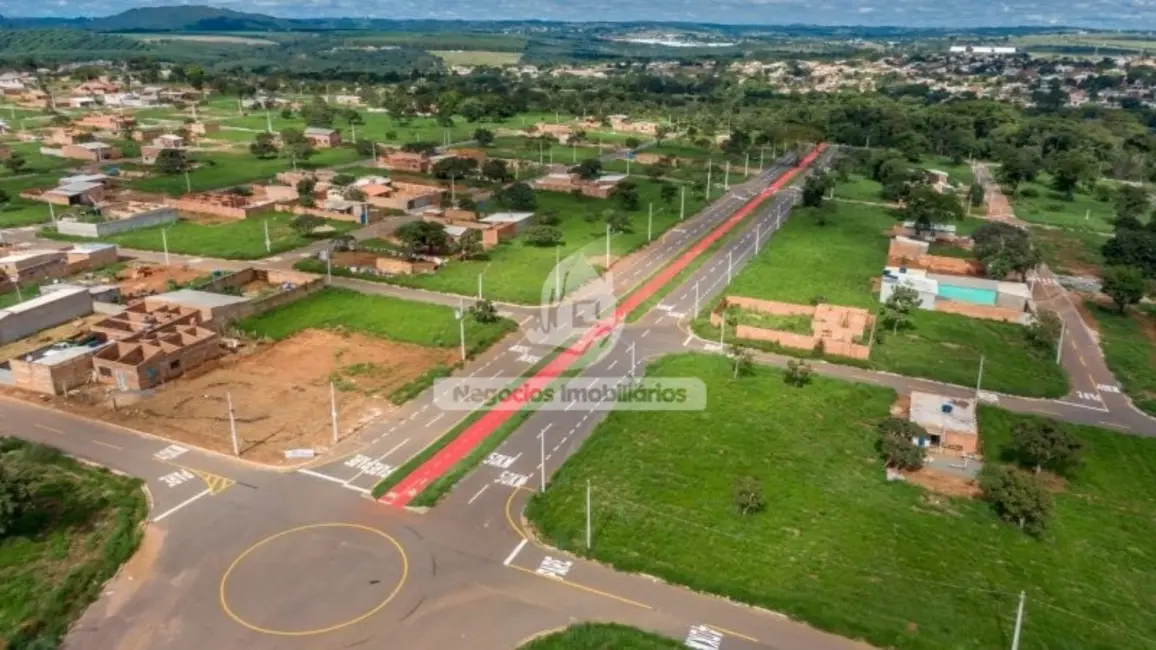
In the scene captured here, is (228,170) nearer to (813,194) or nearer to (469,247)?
(469,247)

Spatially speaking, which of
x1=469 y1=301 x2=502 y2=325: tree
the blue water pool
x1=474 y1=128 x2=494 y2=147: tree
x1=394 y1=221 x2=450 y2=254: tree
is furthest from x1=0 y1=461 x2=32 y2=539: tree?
x1=474 y1=128 x2=494 y2=147: tree

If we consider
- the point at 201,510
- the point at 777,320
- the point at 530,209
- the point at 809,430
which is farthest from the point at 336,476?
the point at 530,209

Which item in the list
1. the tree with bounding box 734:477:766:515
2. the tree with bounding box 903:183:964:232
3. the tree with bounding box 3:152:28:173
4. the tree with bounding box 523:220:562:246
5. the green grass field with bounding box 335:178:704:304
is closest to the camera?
the tree with bounding box 734:477:766:515

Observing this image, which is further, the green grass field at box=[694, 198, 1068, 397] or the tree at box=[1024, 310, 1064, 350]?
the tree at box=[1024, 310, 1064, 350]

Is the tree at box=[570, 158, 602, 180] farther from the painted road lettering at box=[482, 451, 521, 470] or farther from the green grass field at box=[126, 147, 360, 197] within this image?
the painted road lettering at box=[482, 451, 521, 470]

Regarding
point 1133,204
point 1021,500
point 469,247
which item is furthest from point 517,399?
point 1133,204

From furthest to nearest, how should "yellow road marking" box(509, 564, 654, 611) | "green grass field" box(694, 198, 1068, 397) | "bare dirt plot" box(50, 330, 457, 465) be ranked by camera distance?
1. "green grass field" box(694, 198, 1068, 397)
2. "bare dirt plot" box(50, 330, 457, 465)
3. "yellow road marking" box(509, 564, 654, 611)

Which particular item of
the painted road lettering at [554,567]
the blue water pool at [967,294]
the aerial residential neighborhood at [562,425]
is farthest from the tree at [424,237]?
the painted road lettering at [554,567]
